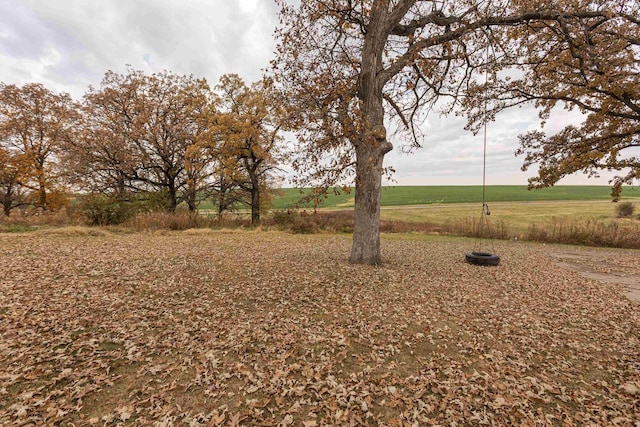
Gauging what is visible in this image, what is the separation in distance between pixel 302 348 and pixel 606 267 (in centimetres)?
1267

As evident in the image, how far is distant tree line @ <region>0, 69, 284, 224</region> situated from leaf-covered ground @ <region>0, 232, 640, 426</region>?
13.7 meters

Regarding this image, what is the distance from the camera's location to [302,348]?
412cm

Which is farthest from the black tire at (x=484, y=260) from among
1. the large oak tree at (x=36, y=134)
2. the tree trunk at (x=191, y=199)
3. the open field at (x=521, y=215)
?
the large oak tree at (x=36, y=134)

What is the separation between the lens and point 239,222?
20.5m

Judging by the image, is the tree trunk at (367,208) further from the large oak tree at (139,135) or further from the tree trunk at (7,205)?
the tree trunk at (7,205)

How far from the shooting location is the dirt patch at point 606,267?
821cm

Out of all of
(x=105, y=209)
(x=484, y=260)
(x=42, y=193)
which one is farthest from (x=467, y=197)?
(x=42, y=193)

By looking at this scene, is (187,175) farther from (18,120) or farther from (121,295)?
(121,295)

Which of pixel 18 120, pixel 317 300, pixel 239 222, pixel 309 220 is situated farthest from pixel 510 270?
pixel 18 120

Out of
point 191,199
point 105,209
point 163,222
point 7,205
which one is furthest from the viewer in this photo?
point 191,199

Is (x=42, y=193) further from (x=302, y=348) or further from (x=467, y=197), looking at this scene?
(x=467, y=197)

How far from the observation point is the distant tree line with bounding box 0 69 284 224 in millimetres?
18547

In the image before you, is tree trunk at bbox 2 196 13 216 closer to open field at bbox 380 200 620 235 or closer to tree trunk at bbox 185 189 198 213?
tree trunk at bbox 185 189 198 213

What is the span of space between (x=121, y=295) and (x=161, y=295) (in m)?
0.71
